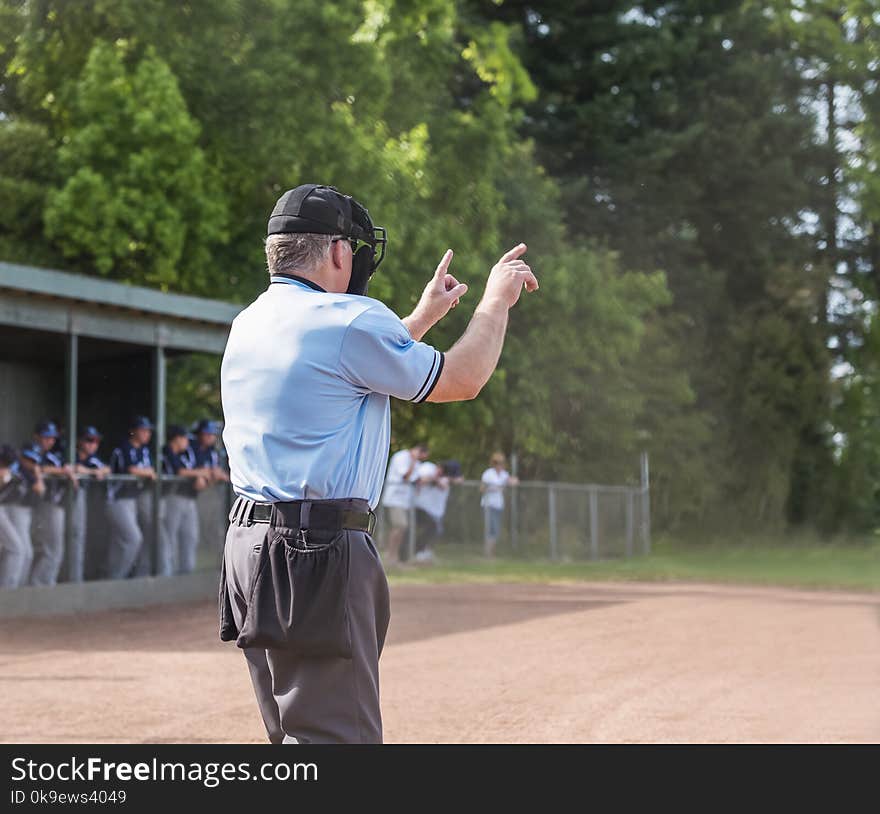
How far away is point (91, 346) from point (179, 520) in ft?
7.33

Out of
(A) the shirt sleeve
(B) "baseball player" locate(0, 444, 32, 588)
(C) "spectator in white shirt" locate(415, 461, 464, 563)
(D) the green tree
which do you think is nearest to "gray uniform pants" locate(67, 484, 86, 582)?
(B) "baseball player" locate(0, 444, 32, 588)

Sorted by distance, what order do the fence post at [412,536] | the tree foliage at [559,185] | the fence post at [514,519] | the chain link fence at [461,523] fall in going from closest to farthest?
the chain link fence at [461,523]
the fence post at [412,536]
the fence post at [514,519]
the tree foliage at [559,185]

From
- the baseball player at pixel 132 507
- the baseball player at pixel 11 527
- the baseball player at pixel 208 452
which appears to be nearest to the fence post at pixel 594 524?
the baseball player at pixel 208 452

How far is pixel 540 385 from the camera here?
3045cm

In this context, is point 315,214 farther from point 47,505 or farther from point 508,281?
point 47,505

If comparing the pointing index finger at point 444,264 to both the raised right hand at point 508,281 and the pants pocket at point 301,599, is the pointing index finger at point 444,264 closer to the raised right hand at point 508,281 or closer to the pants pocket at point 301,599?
the raised right hand at point 508,281

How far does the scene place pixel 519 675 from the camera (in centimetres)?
960

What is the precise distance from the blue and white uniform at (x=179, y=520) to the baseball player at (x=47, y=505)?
1.87 m

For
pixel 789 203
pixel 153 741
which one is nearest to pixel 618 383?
pixel 789 203

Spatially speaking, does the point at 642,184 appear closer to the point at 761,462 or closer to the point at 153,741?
the point at 761,462

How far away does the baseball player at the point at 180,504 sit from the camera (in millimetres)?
16250

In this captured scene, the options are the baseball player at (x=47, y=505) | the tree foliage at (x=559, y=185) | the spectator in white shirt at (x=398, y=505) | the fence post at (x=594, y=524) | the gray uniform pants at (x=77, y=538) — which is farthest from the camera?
the fence post at (x=594, y=524)

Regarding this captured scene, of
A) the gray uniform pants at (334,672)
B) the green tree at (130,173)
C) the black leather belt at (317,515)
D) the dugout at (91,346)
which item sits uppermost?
the green tree at (130,173)

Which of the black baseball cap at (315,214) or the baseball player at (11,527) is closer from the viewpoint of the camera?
the black baseball cap at (315,214)
